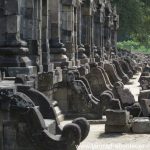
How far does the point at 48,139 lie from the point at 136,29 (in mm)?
43884

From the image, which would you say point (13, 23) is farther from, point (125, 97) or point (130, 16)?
point (130, 16)

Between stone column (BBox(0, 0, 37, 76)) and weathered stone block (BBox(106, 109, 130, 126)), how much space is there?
2.27 meters

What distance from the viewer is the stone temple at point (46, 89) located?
29.5 feet

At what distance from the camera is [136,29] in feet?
171

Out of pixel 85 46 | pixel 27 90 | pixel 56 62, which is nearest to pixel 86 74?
pixel 56 62

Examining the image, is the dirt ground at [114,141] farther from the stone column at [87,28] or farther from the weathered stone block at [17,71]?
the stone column at [87,28]

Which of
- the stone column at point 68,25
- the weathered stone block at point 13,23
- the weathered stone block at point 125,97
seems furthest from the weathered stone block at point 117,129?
the stone column at point 68,25

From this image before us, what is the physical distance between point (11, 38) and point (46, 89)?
6.45 ft

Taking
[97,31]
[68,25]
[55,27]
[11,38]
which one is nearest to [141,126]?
[11,38]

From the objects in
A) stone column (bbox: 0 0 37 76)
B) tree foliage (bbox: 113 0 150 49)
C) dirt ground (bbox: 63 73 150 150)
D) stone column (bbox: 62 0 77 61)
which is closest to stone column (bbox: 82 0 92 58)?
stone column (bbox: 62 0 77 61)

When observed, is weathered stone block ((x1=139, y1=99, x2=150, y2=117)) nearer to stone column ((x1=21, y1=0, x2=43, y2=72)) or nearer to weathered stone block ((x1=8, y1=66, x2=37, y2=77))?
stone column ((x1=21, y1=0, x2=43, y2=72))

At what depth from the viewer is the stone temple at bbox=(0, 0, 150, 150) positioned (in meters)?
9.00

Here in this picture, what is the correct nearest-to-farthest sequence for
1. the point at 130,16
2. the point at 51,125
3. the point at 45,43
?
the point at 51,125 → the point at 45,43 → the point at 130,16

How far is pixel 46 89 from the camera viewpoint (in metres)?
14.8
